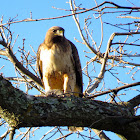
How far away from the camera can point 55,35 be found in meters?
5.90

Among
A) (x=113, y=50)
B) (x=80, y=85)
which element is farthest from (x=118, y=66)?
(x=80, y=85)

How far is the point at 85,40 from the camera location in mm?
5703

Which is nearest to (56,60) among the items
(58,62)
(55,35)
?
(58,62)

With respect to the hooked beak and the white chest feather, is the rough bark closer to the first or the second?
the white chest feather

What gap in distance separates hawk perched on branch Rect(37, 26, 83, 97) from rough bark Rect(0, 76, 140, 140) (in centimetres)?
227

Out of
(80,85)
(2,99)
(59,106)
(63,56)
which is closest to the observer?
(2,99)

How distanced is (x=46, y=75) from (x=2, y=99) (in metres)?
2.92

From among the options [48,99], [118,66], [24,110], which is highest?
[118,66]

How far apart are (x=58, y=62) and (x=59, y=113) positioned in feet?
8.44

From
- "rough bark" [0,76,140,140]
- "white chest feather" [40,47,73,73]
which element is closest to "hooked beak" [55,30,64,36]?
"white chest feather" [40,47,73,73]

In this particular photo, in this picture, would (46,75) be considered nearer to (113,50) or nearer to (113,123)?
(113,50)

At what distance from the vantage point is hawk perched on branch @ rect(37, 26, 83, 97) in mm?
5617

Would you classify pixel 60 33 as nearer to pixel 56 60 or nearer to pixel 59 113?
pixel 56 60

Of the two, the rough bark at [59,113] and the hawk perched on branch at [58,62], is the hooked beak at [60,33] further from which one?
the rough bark at [59,113]
